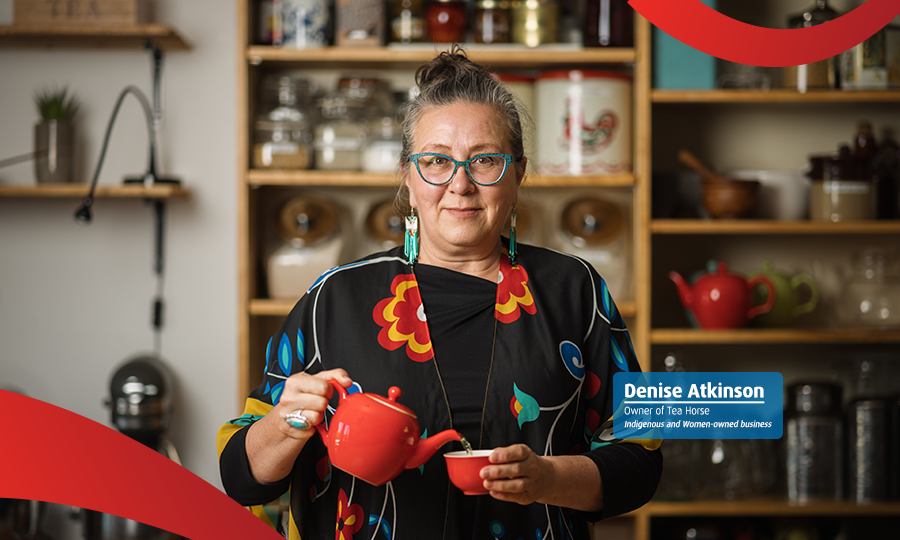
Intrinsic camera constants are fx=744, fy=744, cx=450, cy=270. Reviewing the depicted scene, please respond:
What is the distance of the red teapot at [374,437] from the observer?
71 cm

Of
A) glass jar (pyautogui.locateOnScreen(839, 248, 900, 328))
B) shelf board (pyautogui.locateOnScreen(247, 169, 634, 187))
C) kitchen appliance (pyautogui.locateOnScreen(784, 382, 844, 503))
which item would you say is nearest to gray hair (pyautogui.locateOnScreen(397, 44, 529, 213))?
shelf board (pyautogui.locateOnScreen(247, 169, 634, 187))

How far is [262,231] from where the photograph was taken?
1.90 meters

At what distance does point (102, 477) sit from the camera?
2.79ft

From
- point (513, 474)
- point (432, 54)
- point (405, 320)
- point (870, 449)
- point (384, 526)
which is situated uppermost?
point (432, 54)

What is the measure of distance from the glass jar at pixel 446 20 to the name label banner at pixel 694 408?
1.11m

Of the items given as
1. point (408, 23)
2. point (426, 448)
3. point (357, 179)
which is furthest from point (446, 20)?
point (426, 448)

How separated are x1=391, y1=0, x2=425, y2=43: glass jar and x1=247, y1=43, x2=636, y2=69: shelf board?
4 centimetres

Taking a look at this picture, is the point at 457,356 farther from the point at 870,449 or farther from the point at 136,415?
the point at 870,449

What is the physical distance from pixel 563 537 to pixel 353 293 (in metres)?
0.40

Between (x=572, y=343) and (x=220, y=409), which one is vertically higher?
(x=572, y=343)

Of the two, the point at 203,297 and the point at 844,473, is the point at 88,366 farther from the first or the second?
the point at 844,473

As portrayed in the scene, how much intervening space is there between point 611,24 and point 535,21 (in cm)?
18

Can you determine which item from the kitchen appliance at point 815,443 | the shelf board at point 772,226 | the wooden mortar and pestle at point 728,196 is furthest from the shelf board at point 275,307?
the kitchen appliance at point 815,443

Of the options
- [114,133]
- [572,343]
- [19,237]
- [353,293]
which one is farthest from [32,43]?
[572,343]
